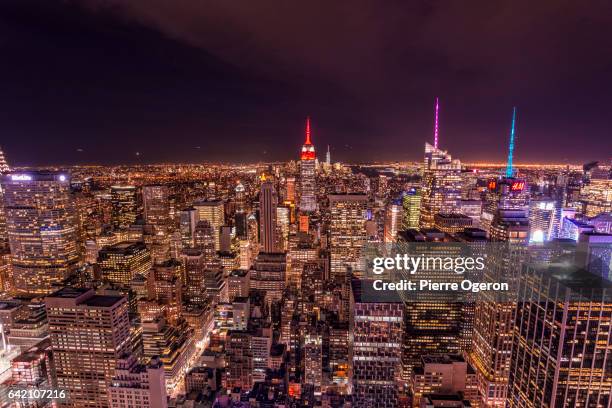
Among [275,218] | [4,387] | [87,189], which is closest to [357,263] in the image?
[275,218]

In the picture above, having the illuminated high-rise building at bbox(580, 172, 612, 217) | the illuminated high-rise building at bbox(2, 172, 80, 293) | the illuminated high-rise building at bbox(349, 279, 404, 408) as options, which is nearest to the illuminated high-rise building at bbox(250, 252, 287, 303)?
the illuminated high-rise building at bbox(349, 279, 404, 408)

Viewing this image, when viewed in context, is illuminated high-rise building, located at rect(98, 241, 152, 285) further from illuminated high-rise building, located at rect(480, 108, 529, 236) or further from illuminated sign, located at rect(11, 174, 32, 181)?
illuminated high-rise building, located at rect(480, 108, 529, 236)

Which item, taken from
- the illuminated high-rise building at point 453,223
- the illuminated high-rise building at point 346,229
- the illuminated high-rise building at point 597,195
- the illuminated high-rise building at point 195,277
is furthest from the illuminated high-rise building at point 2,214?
the illuminated high-rise building at point 597,195

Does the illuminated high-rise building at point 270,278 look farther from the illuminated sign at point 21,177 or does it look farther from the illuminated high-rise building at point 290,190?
the illuminated high-rise building at point 290,190

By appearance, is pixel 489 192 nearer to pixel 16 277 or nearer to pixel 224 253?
pixel 224 253

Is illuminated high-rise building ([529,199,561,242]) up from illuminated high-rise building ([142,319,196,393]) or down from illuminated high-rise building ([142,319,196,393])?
up

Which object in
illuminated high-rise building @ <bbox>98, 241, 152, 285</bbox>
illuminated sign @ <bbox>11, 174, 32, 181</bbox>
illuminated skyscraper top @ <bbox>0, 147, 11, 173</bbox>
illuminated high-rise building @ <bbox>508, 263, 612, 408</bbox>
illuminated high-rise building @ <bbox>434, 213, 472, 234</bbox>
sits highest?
illuminated skyscraper top @ <bbox>0, 147, 11, 173</bbox>

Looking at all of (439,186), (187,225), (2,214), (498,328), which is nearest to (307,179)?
(439,186)
